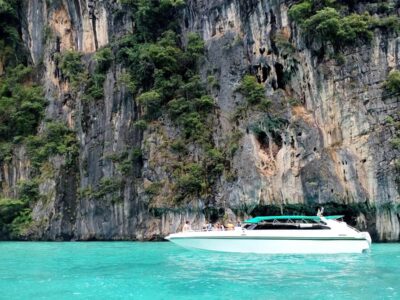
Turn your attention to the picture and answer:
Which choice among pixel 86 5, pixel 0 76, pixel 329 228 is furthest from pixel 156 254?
pixel 0 76

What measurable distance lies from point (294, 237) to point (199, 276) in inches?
309

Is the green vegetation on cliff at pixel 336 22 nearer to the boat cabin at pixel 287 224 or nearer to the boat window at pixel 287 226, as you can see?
the boat cabin at pixel 287 224

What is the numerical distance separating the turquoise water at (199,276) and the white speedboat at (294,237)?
2.79 feet

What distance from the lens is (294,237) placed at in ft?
78.3

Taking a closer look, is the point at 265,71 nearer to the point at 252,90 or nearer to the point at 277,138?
the point at 252,90

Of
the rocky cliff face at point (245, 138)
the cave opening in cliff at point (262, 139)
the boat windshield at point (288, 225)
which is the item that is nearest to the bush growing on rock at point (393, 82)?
the rocky cliff face at point (245, 138)

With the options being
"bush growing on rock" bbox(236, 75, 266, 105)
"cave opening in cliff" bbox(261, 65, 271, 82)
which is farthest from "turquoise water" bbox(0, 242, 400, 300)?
"cave opening in cliff" bbox(261, 65, 271, 82)

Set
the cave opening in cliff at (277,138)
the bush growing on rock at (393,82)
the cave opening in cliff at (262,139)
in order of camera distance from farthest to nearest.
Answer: the cave opening in cliff at (262,139) < the cave opening in cliff at (277,138) < the bush growing on rock at (393,82)

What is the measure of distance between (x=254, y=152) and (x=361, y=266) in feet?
43.9

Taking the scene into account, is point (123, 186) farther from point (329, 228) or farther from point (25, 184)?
point (329, 228)

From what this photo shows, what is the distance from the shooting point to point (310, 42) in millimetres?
31781

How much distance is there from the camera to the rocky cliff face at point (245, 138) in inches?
1163

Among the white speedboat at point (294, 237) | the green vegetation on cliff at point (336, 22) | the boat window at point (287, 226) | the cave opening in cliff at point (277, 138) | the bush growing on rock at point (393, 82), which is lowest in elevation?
the white speedboat at point (294, 237)

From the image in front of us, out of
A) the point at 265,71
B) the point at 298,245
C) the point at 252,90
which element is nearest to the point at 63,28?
the point at 265,71
